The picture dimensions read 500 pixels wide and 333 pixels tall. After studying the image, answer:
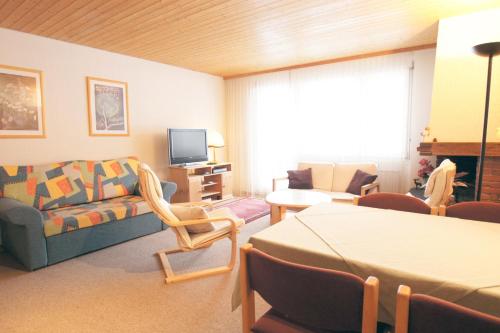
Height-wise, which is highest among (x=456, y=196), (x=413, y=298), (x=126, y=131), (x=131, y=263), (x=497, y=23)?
(x=497, y=23)

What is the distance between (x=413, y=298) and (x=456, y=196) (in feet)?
11.0

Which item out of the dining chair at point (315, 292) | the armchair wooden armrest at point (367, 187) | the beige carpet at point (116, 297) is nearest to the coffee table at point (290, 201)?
the armchair wooden armrest at point (367, 187)

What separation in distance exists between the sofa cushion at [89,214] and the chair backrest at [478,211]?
10.1 feet

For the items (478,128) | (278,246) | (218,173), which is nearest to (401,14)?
(478,128)

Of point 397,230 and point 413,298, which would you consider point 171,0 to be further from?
point 413,298

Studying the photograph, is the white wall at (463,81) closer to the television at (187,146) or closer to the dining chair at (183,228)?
the dining chair at (183,228)

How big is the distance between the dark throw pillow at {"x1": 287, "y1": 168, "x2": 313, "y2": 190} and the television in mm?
1725

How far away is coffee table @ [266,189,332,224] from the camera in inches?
133

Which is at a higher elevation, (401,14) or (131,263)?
(401,14)

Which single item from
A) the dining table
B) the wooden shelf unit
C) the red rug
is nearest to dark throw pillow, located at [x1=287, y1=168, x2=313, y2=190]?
the red rug

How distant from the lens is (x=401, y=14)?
120 inches

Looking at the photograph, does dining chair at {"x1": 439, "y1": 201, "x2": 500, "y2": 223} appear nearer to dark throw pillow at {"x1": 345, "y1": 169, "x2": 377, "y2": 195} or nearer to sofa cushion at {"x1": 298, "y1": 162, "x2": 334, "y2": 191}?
dark throw pillow at {"x1": 345, "y1": 169, "x2": 377, "y2": 195}

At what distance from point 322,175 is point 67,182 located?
3534 mm

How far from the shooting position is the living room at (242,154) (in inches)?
55.3
